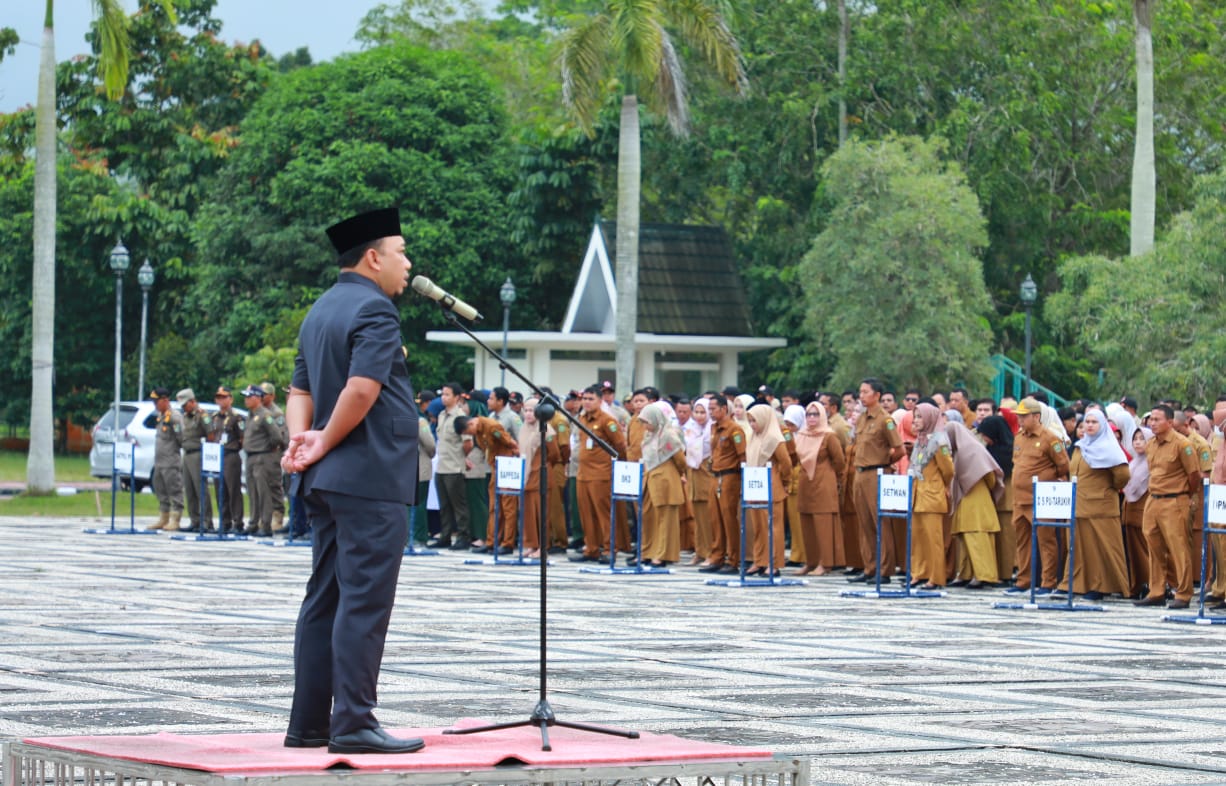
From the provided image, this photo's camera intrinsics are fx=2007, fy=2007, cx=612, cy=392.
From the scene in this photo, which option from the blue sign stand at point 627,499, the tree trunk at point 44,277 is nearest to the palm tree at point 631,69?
the tree trunk at point 44,277

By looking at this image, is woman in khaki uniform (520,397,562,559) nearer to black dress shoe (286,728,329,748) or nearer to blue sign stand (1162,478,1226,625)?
blue sign stand (1162,478,1226,625)

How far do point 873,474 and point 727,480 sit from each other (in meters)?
1.87

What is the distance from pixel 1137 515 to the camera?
791 inches

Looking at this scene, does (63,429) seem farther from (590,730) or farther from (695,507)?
(590,730)

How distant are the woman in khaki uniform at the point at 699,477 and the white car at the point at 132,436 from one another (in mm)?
13672

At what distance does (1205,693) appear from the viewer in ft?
41.2

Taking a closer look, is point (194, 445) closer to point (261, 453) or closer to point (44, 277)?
point (261, 453)

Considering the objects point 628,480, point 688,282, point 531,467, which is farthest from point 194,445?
point 688,282

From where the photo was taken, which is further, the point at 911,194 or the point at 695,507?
the point at 911,194

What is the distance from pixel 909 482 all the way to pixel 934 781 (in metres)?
10.9

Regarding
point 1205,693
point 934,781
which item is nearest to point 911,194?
point 1205,693

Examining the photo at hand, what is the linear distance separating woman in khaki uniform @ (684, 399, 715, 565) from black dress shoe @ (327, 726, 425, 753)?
55.3 feet

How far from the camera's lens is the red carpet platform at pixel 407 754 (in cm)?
658

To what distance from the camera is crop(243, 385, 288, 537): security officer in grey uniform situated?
27.5 meters
